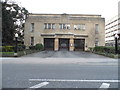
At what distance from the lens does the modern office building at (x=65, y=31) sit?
45625 millimetres

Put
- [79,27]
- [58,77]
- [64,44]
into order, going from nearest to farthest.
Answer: [58,77]
[64,44]
[79,27]

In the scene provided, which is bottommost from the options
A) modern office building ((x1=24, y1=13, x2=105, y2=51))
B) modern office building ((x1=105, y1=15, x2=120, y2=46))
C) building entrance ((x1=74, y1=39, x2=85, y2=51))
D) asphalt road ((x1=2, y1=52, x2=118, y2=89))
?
asphalt road ((x1=2, y1=52, x2=118, y2=89))

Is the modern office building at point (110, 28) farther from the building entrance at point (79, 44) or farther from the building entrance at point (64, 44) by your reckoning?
the building entrance at point (64, 44)

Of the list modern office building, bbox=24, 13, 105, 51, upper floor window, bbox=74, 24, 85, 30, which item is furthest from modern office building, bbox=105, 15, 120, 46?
upper floor window, bbox=74, 24, 85, 30

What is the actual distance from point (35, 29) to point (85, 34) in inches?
501

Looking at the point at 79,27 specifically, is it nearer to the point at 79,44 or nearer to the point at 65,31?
the point at 65,31

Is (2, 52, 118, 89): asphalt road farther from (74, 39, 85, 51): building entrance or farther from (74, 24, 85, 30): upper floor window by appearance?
(74, 24, 85, 30): upper floor window

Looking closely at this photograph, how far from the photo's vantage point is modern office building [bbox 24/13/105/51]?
150ft

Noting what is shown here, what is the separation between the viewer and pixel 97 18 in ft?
153

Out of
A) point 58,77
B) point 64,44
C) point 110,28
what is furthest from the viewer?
point 110,28

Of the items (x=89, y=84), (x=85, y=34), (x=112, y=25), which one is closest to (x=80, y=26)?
(x=85, y=34)

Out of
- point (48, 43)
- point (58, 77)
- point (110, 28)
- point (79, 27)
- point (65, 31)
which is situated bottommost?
point (58, 77)

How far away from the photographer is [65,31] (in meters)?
46.2

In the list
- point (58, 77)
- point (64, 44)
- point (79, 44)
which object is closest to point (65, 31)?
point (64, 44)
